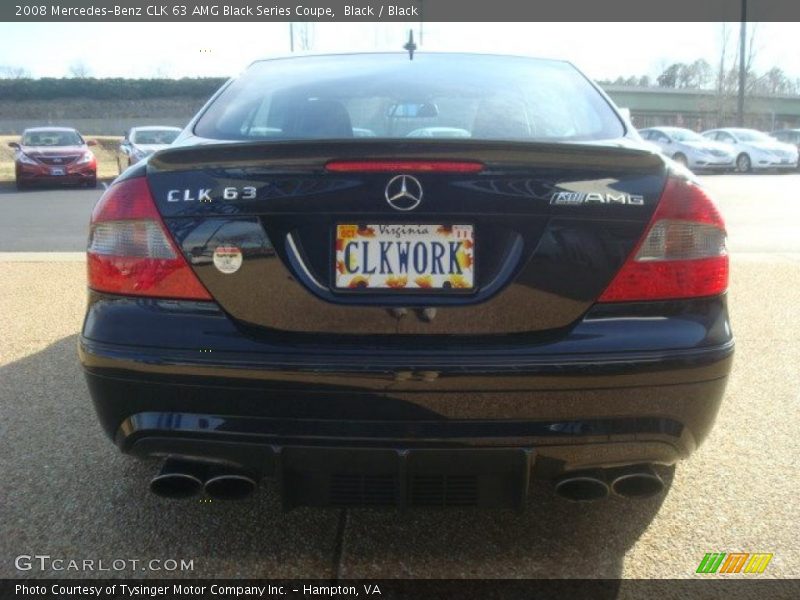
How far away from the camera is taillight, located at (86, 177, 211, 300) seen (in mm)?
2170

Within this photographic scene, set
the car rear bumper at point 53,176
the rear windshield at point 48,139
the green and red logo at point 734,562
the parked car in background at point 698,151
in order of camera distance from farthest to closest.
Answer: the parked car in background at point 698,151 < the rear windshield at point 48,139 < the car rear bumper at point 53,176 < the green and red logo at point 734,562

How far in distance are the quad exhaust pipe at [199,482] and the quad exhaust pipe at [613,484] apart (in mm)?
899

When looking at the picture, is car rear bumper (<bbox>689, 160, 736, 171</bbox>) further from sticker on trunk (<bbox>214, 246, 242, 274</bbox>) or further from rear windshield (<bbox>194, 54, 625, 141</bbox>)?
sticker on trunk (<bbox>214, 246, 242, 274</bbox>)

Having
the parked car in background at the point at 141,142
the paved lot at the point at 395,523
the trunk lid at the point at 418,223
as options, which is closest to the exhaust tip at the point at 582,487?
the paved lot at the point at 395,523

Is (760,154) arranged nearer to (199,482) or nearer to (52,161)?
(52,161)

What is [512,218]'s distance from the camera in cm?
209

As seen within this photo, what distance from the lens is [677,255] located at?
219cm

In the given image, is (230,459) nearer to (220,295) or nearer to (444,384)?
(220,295)

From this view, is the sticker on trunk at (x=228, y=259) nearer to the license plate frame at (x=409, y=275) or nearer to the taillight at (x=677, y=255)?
the license plate frame at (x=409, y=275)

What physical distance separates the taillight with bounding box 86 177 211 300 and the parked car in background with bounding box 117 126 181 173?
17.1m

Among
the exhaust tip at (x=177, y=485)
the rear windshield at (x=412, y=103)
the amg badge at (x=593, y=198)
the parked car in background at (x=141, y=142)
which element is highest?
the rear windshield at (x=412, y=103)

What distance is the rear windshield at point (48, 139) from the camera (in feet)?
67.1

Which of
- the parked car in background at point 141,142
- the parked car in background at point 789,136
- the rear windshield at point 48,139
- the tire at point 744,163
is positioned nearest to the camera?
the parked car in background at point 141,142

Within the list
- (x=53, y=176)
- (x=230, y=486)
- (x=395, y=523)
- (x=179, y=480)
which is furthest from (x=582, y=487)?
(x=53, y=176)
